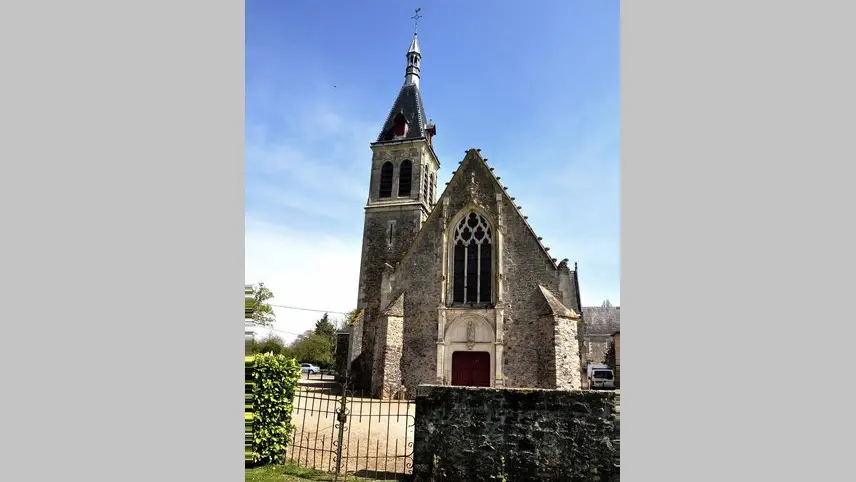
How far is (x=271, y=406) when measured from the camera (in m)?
8.99

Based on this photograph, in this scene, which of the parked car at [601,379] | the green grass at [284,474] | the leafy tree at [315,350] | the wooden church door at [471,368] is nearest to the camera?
the green grass at [284,474]

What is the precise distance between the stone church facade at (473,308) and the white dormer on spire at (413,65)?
12.3 meters

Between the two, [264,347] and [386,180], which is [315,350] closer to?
[264,347]

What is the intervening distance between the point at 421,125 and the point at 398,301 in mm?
12314

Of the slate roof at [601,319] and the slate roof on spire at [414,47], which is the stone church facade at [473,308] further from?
the slate roof at [601,319]

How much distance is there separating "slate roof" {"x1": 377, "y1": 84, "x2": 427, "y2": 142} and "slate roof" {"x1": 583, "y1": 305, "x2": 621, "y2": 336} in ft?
102

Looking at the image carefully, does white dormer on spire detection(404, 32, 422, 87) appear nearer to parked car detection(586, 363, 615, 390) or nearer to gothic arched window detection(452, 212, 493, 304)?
gothic arched window detection(452, 212, 493, 304)

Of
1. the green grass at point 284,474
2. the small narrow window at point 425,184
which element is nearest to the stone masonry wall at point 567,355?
the green grass at point 284,474

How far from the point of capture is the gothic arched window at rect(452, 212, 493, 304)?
19.6 meters

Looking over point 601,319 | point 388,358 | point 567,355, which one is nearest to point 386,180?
point 388,358

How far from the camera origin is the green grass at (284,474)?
7.94m

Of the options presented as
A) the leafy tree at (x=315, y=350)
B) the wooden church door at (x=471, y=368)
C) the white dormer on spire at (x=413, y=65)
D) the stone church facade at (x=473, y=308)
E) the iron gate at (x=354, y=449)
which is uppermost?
the white dormer on spire at (x=413, y=65)

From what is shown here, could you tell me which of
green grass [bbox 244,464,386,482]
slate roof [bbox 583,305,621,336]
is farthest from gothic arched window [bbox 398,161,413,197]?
slate roof [bbox 583,305,621,336]

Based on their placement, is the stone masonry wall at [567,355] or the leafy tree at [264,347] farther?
the stone masonry wall at [567,355]
